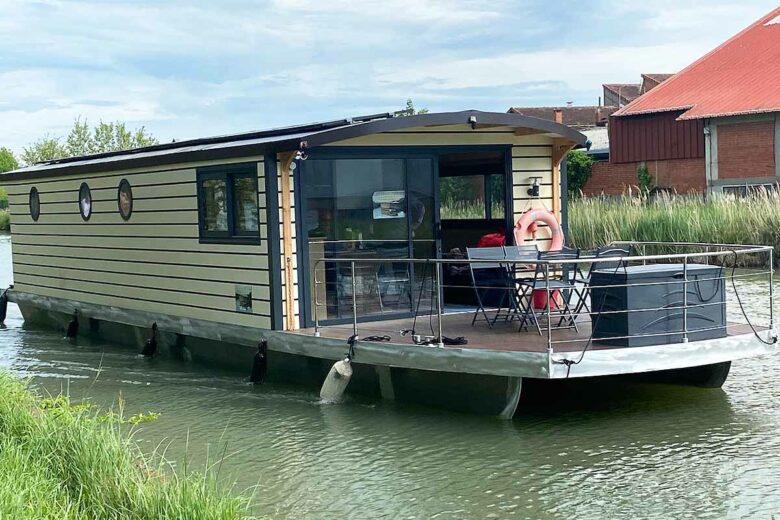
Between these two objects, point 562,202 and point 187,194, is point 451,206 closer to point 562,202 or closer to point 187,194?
point 562,202

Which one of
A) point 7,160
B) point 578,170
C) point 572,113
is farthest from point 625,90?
point 7,160

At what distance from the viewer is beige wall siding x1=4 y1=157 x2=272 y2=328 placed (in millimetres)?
11461

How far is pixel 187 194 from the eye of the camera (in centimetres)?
1234

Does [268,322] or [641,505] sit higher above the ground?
[268,322]

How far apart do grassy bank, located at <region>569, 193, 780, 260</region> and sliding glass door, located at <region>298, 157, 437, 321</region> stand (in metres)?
11.8

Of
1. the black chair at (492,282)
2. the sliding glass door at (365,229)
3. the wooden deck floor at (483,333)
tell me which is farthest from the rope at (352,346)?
the black chair at (492,282)

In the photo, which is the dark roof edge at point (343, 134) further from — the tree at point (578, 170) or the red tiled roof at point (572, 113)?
the red tiled roof at point (572, 113)

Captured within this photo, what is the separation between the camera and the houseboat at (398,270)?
8.99 meters

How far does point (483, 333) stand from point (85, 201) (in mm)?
7535

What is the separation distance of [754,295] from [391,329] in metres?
8.69

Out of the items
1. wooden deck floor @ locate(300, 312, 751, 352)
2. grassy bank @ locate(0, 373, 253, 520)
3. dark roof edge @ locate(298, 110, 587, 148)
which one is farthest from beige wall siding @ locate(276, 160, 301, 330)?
grassy bank @ locate(0, 373, 253, 520)

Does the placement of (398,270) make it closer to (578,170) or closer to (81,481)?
(81,481)

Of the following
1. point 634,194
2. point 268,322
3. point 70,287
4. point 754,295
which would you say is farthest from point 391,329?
point 634,194

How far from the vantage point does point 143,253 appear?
1354 cm
